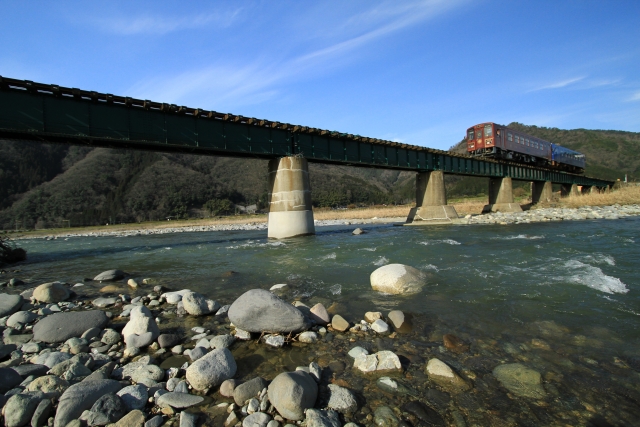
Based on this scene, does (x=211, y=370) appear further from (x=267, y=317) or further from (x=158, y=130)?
(x=158, y=130)

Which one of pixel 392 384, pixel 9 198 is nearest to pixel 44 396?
pixel 392 384

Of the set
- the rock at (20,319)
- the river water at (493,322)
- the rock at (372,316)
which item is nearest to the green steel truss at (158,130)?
the river water at (493,322)

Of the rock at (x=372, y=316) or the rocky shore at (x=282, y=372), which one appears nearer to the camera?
the rocky shore at (x=282, y=372)

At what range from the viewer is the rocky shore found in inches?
125

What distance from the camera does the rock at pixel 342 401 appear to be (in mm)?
3309

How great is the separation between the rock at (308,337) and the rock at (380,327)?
1.02 meters

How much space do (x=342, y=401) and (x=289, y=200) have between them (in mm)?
A: 20929

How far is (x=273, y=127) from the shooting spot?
24406mm

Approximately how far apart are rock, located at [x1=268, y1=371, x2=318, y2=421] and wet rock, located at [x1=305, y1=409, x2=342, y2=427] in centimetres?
12

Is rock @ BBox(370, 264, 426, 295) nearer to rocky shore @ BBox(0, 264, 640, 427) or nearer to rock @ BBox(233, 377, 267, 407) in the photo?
rocky shore @ BBox(0, 264, 640, 427)

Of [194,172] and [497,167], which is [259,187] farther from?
[497,167]

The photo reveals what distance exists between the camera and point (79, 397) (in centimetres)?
327

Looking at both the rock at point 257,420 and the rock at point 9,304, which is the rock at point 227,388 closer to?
the rock at point 257,420

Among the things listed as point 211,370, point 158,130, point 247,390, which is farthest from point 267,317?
point 158,130
